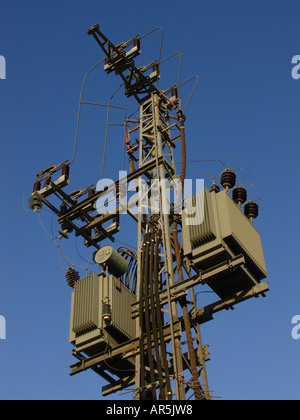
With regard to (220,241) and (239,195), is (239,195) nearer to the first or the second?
(239,195)

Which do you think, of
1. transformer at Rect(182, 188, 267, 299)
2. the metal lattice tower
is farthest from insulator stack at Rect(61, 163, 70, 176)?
transformer at Rect(182, 188, 267, 299)

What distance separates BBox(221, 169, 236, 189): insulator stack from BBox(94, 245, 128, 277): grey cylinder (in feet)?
11.4

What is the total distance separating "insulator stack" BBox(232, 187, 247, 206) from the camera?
18.1 metres

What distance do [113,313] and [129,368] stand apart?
148cm

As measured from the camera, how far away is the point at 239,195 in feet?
59.5

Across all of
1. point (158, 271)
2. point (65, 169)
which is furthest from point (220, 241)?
point (65, 169)

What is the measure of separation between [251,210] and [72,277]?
17.5 ft

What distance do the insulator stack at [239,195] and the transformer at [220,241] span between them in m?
0.89

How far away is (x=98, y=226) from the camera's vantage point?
66.5ft

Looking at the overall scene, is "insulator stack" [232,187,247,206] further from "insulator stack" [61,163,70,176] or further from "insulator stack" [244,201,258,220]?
"insulator stack" [61,163,70,176]

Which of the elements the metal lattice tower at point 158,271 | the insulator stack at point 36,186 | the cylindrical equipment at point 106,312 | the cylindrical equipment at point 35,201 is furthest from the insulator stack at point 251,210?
the insulator stack at point 36,186

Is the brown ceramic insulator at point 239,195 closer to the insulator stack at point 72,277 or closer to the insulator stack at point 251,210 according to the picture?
the insulator stack at point 251,210
